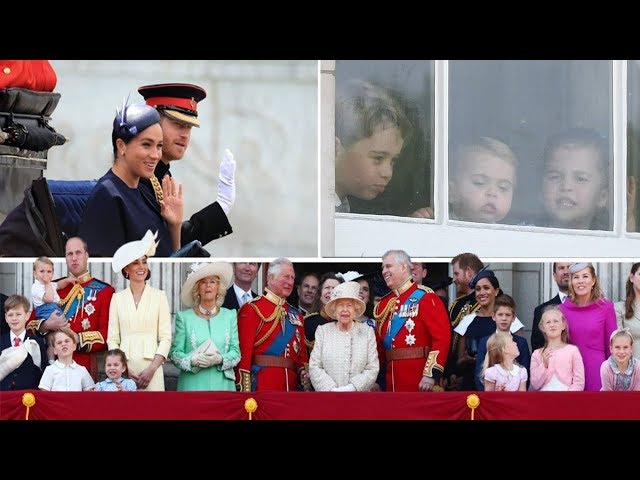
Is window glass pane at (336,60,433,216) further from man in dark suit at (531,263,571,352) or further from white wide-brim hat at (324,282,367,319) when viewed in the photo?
man in dark suit at (531,263,571,352)

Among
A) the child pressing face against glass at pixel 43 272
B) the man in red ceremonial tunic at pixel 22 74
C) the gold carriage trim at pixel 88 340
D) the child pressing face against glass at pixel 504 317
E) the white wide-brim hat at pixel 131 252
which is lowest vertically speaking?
the gold carriage trim at pixel 88 340

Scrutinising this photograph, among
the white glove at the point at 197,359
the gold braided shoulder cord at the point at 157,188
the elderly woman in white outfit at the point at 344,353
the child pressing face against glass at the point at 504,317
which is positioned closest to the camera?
the elderly woman in white outfit at the point at 344,353

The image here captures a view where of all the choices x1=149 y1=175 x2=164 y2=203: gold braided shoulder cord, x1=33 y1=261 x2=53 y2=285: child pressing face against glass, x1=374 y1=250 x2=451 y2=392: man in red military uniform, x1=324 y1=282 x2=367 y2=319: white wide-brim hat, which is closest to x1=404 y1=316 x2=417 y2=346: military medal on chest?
x1=374 y1=250 x2=451 y2=392: man in red military uniform

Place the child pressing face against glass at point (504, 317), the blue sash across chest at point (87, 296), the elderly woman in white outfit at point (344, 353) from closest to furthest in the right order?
the elderly woman in white outfit at point (344, 353) < the child pressing face against glass at point (504, 317) < the blue sash across chest at point (87, 296)

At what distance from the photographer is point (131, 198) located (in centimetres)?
1328

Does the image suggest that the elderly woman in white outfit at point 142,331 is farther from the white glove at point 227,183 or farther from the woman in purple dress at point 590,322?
the woman in purple dress at point 590,322

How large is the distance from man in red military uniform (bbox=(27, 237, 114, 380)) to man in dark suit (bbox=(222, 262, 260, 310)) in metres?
0.89

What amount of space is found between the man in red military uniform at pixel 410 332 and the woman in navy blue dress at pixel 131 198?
1716 millimetres

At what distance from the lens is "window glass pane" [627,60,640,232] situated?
1342cm

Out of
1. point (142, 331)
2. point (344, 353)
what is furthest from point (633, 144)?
point (142, 331)

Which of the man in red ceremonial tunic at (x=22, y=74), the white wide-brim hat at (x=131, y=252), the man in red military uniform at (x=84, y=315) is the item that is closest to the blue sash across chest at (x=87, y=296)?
the man in red military uniform at (x=84, y=315)

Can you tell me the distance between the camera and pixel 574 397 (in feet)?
40.1

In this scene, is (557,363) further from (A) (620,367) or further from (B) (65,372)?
(B) (65,372)

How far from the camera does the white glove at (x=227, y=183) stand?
13.4 metres
